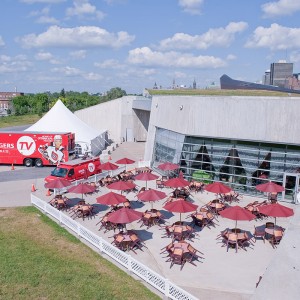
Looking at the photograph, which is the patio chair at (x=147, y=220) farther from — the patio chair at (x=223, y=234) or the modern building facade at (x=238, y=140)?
the modern building facade at (x=238, y=140)

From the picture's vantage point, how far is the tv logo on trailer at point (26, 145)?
32.0 metres

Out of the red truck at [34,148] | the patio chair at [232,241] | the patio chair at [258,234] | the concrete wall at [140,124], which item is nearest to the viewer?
the patio chair at [232,241]

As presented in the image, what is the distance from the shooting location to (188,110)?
24.9 m

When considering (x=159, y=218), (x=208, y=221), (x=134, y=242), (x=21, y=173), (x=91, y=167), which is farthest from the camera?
(x=21, y=173)

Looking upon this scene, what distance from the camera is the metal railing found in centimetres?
1097

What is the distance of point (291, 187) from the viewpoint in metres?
21.8

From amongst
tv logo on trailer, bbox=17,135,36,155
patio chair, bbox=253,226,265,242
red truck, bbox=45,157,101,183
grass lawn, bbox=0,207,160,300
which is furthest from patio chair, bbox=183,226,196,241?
tv logo on trailer, bbox=17,135,36,155

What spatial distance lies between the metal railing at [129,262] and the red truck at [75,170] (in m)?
5.41

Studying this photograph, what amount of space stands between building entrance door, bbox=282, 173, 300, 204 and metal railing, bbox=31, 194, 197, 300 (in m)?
12.2

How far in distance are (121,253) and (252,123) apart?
12.4 meters

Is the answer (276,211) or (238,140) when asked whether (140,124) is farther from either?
(276,211)

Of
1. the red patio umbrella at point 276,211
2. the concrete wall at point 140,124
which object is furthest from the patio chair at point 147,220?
the concrete wall at point 140,124

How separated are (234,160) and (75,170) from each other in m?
10.4

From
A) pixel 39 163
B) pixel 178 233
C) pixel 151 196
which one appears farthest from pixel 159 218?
pixel 39 163
